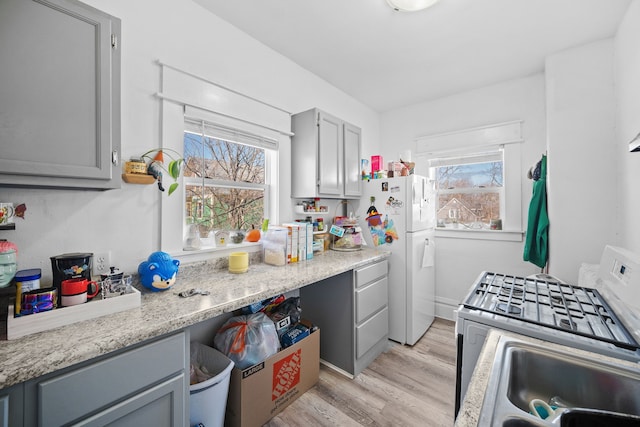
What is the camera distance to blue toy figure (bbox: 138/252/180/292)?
135 cm

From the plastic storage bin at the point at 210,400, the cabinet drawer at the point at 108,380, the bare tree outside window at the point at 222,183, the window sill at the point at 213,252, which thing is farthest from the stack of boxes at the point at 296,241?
the cabinet drawer at the point at 108,380

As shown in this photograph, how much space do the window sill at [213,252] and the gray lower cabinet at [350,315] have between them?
642 mm

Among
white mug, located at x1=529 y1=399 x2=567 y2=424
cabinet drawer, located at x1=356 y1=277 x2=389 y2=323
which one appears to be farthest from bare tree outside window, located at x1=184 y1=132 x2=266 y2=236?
white mug, located at x1=529 y1=399 x2=567 y2=424

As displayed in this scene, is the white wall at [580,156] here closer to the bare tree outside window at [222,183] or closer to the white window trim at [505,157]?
the white window trim at [505,157]

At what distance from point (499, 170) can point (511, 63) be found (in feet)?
3.38

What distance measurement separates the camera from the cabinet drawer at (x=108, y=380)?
78 centimetres

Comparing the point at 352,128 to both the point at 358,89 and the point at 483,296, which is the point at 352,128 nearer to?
the point at 358,89

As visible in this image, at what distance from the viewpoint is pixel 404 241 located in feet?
8.07

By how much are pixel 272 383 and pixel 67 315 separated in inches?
44.0

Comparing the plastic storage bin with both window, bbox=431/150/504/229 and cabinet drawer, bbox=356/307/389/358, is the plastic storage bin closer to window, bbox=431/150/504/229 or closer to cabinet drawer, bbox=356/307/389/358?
cabinet drawer, bbox=356/307/389/358

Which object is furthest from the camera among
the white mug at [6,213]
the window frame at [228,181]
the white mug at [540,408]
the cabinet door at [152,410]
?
the window frame at [228,181]

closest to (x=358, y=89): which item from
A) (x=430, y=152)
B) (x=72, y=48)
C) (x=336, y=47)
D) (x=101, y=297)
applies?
(x=336, y=47)

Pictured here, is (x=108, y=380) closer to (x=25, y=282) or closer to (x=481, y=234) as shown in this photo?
(x=25, y=282)

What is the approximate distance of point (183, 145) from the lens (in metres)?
1.70
